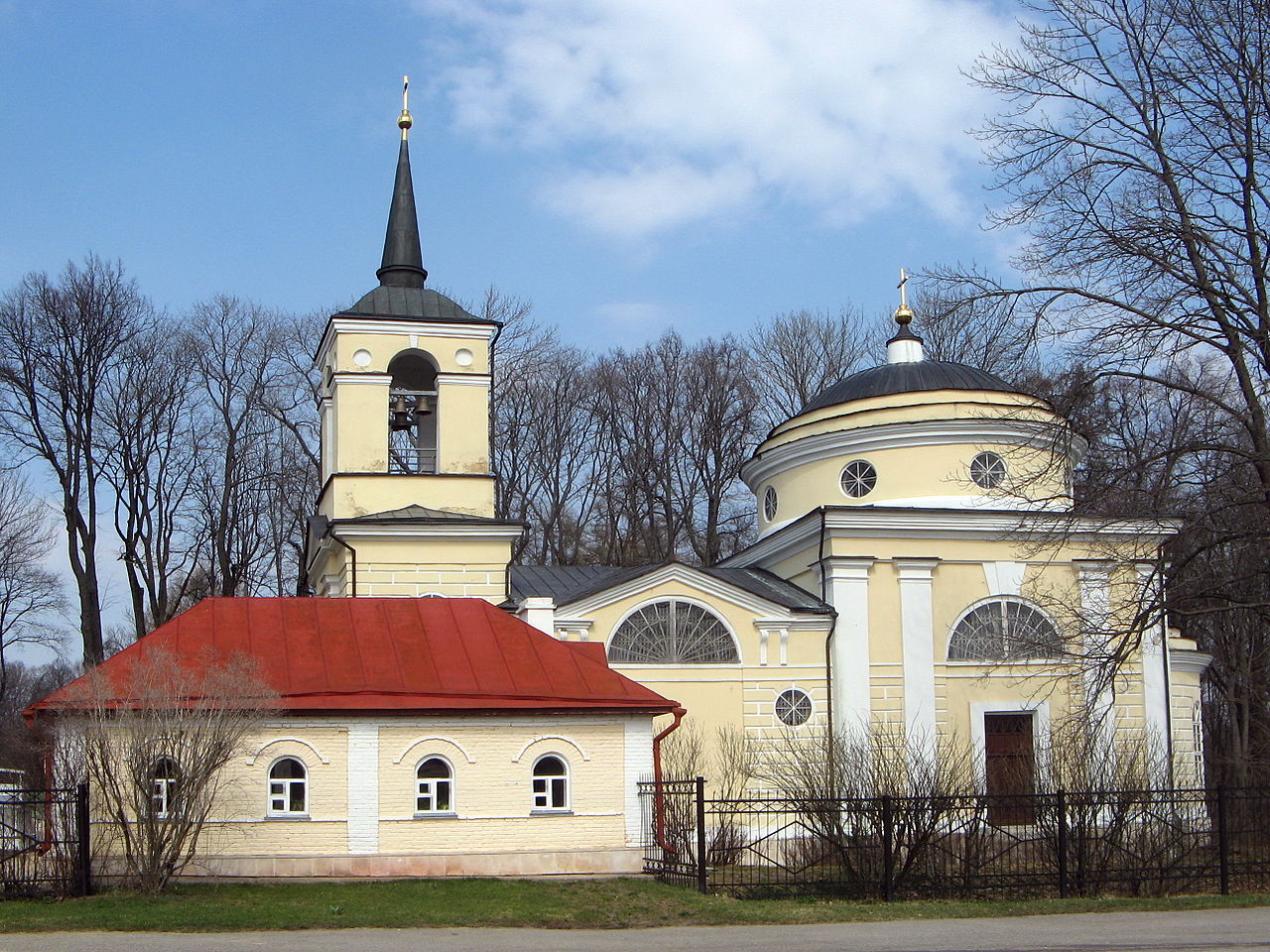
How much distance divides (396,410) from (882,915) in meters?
12.4

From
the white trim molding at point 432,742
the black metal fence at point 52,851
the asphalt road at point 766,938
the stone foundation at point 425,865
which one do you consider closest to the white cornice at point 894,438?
the stone foundation at point 425,865

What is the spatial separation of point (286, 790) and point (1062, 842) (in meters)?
9.05

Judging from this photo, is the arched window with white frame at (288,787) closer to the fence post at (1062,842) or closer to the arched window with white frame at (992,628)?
the fence post at (1062,842)

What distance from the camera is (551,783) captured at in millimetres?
18812

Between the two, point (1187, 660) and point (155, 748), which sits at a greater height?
point (1187, 660)

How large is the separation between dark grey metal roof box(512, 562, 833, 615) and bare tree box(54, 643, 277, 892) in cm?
789

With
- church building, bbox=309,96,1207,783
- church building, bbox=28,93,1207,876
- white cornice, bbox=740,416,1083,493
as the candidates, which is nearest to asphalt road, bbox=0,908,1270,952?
church building, bbox=28,93,1207,876

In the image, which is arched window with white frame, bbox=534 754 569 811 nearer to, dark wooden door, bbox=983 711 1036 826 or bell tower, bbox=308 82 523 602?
bell tower, bbox=308 82 523 602

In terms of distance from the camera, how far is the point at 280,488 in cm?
3700

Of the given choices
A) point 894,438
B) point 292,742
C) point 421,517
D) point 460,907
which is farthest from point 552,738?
point 894,438

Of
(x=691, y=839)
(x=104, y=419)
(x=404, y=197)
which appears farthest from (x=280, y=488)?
(x=691, y=839)

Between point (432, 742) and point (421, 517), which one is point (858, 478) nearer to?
point (421, 517)

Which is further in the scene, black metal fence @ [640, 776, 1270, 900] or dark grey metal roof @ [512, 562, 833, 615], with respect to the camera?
dark grey metal roof @ [512, 562, 833, 615]

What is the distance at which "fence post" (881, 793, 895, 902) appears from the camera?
16500 mm
